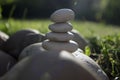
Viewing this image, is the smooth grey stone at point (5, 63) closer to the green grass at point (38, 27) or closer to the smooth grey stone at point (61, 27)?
the smooth grey stone at point (61, 27)

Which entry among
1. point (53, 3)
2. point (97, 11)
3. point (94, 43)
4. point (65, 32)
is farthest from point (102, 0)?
point (65, 32)

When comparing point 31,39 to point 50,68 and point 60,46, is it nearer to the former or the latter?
point 60,46

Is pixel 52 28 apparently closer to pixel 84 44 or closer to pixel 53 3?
pixel 84 44

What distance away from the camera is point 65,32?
324 centimetres

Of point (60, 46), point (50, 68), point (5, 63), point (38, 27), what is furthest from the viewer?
point (38, 27)

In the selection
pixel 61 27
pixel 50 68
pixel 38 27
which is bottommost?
pixel 38 27

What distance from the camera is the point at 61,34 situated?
127 inches

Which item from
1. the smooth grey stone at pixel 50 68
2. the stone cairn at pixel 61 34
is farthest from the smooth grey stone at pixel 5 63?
the smooth grey stone at pixel 50 68

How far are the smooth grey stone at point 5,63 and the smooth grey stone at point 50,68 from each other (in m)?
1.16

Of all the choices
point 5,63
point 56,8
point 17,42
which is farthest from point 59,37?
point 56,8

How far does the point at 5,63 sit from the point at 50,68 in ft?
4.56

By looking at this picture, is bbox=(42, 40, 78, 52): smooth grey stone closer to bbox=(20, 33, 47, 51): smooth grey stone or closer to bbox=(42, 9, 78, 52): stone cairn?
bbox=(42, 9, 78, 52): stone cairn

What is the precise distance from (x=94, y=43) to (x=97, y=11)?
462 inches

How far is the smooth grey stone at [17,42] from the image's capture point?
4141 millimetres
